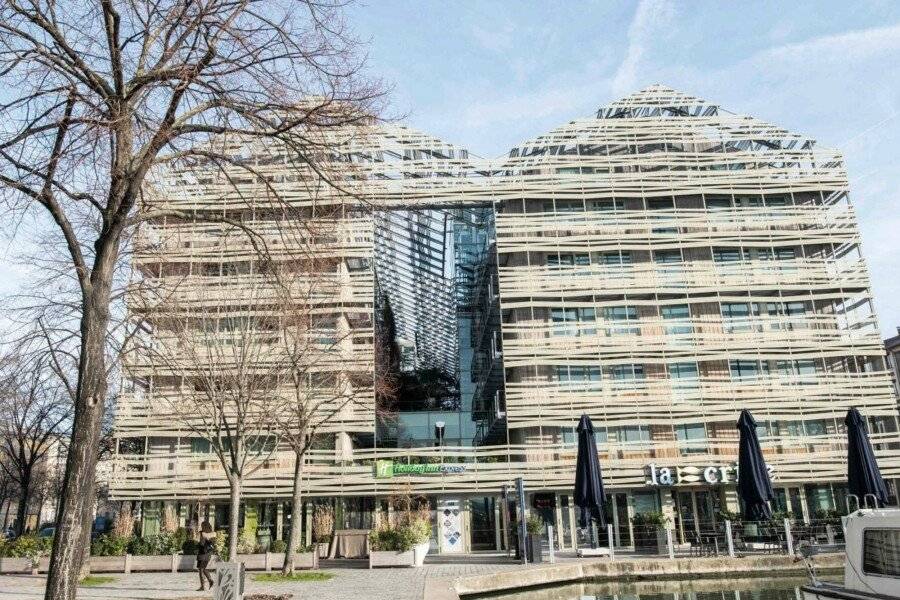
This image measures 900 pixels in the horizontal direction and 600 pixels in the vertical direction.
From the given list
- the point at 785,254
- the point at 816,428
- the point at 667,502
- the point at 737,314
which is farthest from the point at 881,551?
the point at 785,254

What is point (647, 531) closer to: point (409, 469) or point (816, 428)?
point (409, 469)

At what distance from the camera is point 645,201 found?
118ft

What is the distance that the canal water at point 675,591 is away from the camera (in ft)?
54.5

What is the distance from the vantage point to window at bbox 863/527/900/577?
10.5 m

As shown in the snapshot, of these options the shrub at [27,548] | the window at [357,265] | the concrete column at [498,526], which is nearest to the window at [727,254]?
the concrete column at [498,526]

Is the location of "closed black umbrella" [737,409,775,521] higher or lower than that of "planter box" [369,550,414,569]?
higher

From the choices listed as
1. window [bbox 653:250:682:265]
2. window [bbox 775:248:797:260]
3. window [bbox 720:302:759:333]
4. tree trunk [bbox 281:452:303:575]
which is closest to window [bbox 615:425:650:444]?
window [bbox 720:302:759:333]

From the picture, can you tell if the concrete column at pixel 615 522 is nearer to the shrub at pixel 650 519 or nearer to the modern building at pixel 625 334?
the modern building at pixel 625 334

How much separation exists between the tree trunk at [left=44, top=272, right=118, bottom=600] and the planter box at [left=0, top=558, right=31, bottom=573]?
1728 cm

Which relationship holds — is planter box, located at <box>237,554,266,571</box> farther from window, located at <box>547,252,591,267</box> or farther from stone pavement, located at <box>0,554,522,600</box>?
window, located at <box>547,252,591,267</box>

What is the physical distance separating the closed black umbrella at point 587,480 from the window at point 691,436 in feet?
33.6

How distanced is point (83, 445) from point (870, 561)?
442 inches

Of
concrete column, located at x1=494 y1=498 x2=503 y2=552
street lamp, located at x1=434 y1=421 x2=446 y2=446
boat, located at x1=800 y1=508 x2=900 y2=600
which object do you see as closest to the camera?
boat, located at x1=800 y1=508 x2=900 y2=600

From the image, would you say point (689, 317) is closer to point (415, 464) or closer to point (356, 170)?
point (415, 464)
